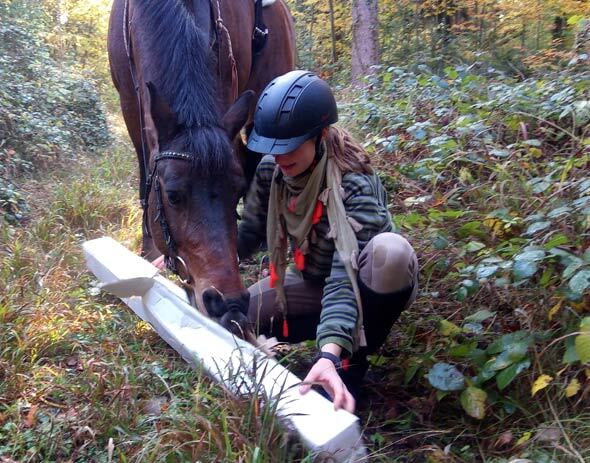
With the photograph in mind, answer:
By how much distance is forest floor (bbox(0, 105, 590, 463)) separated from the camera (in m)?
2.19

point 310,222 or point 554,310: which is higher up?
point 310,222

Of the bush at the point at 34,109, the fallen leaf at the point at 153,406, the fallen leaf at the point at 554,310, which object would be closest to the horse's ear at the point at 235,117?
the fallen leaf at the point at 153,406

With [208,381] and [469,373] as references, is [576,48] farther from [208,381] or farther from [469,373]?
[208,381]

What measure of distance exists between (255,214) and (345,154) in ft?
2.40

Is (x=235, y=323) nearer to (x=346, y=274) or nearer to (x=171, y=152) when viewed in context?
(x=346, y=274)

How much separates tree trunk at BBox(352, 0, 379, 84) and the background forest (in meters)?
5.14

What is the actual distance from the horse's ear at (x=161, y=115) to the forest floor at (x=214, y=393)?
1.11 metres

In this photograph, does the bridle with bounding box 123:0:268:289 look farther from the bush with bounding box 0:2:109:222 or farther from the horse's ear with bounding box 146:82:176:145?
the bush with bounding box 0:2:109:222

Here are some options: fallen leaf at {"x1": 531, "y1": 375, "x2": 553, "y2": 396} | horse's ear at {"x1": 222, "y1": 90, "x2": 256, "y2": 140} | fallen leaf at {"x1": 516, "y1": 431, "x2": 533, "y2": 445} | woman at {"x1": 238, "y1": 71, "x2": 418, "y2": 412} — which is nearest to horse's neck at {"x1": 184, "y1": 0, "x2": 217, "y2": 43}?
horse's ear at {"x1": 222, "y1": 90, "x2": 256, "y2": 140}

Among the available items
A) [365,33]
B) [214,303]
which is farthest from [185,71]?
[365,33]

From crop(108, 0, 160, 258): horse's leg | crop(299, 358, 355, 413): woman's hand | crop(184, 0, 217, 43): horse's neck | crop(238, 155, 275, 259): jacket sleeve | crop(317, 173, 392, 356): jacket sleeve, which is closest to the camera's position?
crop(299, 358, 355, 413): woman's hand

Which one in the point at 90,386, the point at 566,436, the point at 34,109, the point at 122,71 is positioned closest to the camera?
the point at 566,436

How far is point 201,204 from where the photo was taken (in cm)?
298

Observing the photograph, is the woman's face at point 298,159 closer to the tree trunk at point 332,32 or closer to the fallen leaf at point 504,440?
the fallen leaf at point 504,440
